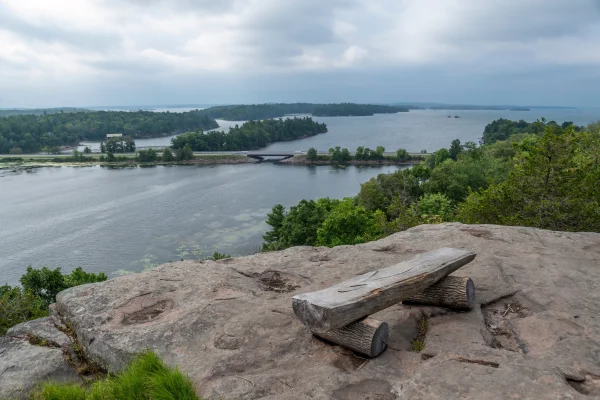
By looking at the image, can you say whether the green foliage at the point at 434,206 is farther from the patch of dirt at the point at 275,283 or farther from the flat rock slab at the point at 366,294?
the flat rock slab at the point at 366,294

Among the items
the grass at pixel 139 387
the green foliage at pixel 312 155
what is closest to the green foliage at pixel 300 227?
the grass at pixel 139 387

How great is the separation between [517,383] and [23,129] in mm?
163258

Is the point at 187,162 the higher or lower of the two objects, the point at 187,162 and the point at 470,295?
the lower

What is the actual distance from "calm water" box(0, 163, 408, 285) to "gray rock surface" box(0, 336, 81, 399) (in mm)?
34426

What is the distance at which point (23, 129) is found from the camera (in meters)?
137

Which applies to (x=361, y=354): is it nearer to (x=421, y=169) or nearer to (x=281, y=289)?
(x=281, y=289)

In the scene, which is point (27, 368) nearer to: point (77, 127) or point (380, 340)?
point (380, 340)

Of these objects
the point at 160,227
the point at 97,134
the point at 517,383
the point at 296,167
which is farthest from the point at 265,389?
the point at 97,134

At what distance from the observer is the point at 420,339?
623cm

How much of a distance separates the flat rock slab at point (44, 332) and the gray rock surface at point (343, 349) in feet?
1.06

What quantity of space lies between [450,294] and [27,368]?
22.4 feet

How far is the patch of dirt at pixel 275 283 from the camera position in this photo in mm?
8625

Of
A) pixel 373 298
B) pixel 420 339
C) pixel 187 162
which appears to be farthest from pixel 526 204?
pixel 187 162

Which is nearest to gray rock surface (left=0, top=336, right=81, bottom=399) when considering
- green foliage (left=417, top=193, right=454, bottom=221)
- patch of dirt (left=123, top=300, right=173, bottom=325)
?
patch of dirt (left=123, top=300, right=173, bottom=325)
